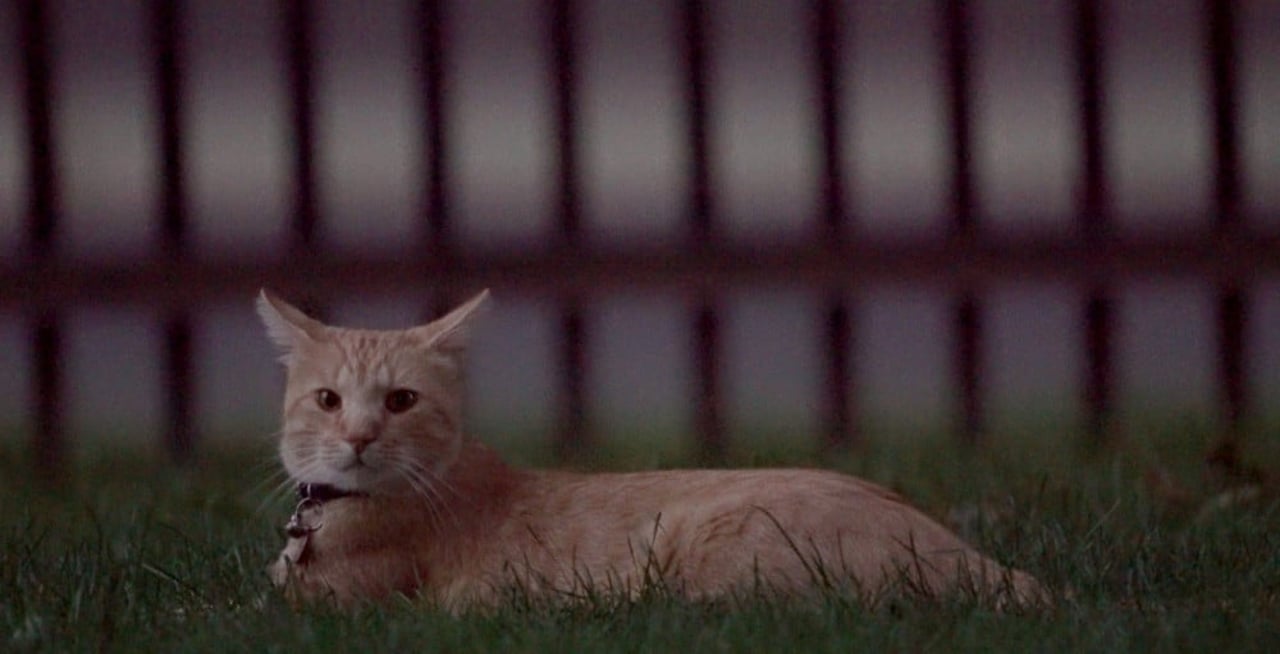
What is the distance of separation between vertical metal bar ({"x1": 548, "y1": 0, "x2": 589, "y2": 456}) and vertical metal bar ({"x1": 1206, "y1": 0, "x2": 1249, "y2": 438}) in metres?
2.43

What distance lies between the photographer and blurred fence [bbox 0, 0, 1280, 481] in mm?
7008

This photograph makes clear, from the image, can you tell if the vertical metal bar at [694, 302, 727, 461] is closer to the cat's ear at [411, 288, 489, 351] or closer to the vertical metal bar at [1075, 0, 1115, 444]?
the vertical metal bar at [1075, 0, 1115, 444]

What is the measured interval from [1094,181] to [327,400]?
3719 mm

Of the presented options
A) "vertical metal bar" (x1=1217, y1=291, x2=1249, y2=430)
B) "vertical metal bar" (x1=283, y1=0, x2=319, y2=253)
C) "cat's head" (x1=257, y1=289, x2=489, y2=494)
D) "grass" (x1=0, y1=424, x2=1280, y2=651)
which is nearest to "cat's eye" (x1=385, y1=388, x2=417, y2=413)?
"cat's head" (x1=257, y1=289, x2=489, y2=494)

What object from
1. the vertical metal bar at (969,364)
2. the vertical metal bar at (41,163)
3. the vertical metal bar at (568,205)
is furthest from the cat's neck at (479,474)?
the vertical metal bar at (41,163)

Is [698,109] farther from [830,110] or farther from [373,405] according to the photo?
[373,405]

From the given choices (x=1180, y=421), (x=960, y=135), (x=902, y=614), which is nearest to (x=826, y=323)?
(x=960, y=135)

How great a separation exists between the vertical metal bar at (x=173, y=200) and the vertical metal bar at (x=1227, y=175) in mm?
3974

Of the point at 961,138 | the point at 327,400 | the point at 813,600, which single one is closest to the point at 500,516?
the point at 327,400

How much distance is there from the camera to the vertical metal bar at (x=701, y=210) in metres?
7.05

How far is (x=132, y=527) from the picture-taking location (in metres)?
5.16

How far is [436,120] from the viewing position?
23.5 ft

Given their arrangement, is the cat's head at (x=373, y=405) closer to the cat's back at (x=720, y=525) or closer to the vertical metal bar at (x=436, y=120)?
the cat's back at (x=720, y=525)

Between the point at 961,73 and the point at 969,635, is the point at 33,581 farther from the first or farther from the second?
the point at 961,73
